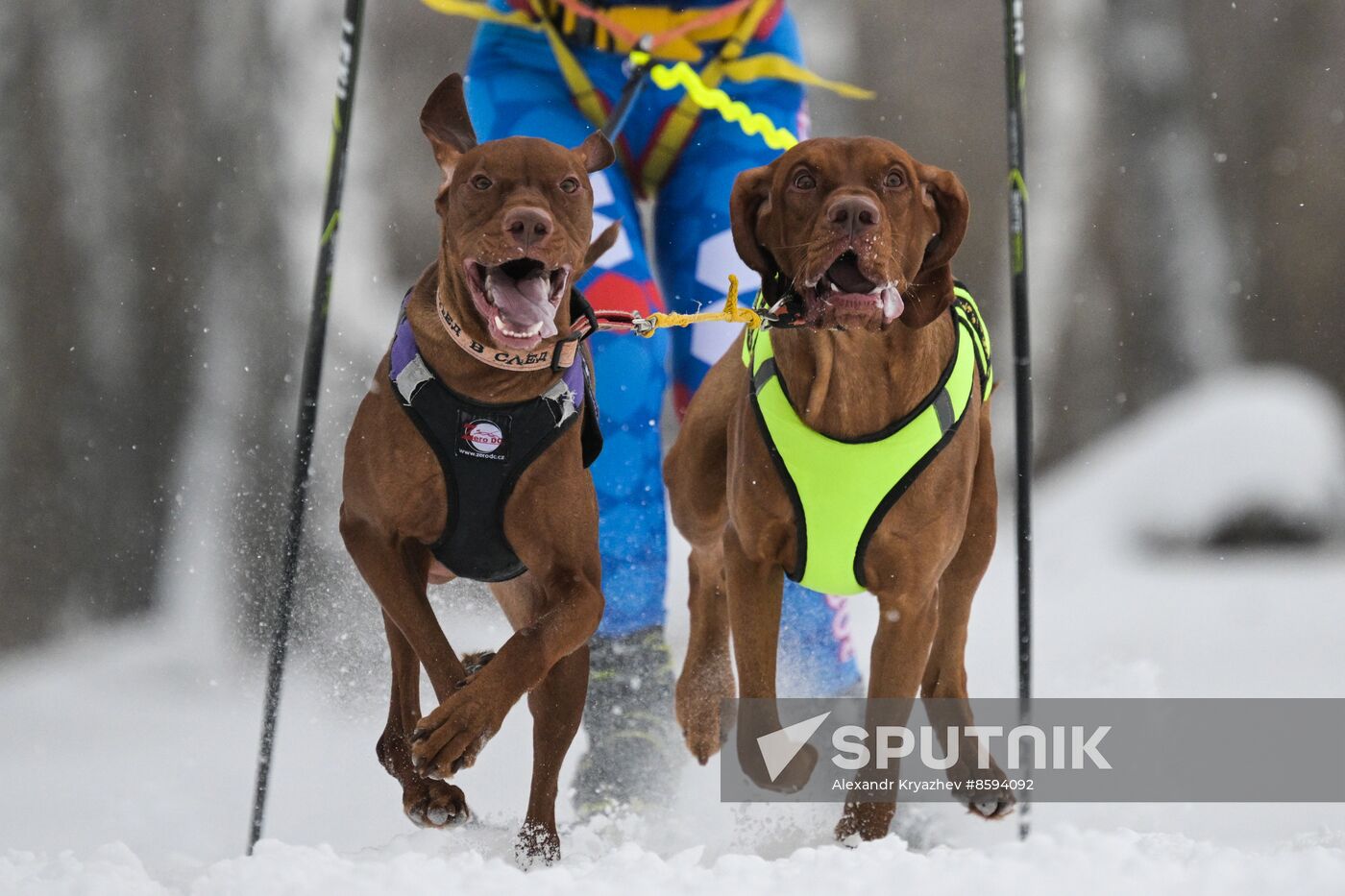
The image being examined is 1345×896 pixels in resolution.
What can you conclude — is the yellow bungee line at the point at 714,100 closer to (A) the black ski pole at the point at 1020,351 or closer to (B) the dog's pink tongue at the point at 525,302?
(A) the black ski pole at the point at 1020,351

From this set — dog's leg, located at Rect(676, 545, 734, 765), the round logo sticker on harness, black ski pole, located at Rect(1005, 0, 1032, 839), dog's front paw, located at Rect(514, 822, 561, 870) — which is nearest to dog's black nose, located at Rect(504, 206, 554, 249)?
the round logo sticker on harness

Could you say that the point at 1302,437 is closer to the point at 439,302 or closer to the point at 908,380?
the point at 908,380

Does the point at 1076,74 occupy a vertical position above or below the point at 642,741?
above

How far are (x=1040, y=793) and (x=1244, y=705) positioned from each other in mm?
1560

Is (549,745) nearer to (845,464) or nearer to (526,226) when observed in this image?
(845,464)

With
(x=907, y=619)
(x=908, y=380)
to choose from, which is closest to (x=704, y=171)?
(x=908, y=380)

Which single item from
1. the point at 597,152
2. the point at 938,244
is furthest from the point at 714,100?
the point at 938,244

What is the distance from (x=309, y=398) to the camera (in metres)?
3.30

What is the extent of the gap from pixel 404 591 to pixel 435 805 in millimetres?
351

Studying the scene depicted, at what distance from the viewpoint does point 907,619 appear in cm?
291

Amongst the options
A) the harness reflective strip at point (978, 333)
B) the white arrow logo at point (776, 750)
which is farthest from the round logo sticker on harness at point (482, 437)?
the harness reflective strip at point (978, 333)

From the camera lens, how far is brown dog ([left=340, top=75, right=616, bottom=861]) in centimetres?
255

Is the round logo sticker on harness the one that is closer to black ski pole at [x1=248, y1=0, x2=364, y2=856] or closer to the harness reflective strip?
black ski pole at [x1=248, y1=0, x2=364, y2=856]

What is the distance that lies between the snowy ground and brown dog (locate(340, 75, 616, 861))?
0.85ft
